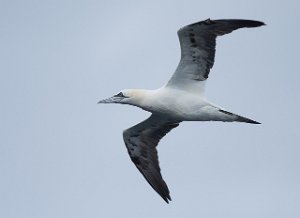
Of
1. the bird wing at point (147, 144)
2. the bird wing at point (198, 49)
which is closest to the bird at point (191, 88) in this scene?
the bird wing at point (198, 49)

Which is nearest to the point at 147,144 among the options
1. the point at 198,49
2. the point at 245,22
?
the point at 198,49

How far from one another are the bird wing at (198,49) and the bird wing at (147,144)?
216cm

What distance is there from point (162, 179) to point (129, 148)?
1.36 meters

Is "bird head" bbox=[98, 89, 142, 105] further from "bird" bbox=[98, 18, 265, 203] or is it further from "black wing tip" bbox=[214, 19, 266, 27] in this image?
"black wing tip" bbox=[214, 19, 266, 27]

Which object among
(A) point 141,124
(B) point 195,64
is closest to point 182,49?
(B) point 195,64

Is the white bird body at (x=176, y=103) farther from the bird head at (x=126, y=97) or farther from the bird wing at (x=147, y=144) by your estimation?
the bird wing at (x=147, y=144)

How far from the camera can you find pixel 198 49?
24.7m

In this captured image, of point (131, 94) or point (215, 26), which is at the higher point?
point (215, 26)

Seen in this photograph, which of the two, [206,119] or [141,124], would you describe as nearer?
[206,119]

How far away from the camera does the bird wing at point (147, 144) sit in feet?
89.7

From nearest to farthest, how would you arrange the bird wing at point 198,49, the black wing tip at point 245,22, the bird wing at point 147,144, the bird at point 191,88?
the black wing tip at point 245,22, the bird wing at point 198,49, the bird at point 191,88, the bird wing at point 147,144

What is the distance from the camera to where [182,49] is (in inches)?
974

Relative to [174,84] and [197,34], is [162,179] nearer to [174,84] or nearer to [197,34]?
[174,84]

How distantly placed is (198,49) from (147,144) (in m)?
4.14
